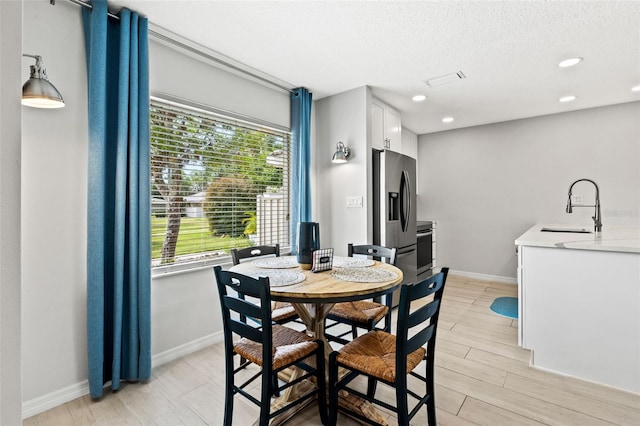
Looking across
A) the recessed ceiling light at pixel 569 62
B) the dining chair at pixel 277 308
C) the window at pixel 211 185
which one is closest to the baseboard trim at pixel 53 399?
the window at pixel 211 185

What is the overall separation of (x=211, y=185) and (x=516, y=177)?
4493mm

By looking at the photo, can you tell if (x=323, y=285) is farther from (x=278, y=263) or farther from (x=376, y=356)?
(x=278, y=263)

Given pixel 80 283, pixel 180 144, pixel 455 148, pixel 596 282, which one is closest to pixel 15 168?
pixel 80 283

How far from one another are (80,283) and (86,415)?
0.79 m

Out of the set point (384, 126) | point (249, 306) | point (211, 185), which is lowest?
point (249, 306)

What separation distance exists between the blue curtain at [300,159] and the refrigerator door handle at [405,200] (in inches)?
45.7

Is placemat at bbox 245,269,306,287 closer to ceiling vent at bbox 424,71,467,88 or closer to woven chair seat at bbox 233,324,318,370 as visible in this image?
woven chair seat at bbox 233,324,318,370

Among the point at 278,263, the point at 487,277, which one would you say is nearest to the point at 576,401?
the point at 278,263

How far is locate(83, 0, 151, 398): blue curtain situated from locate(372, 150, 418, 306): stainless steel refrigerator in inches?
92.3

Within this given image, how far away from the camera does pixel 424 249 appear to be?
4.73m

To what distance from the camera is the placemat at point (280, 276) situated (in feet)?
5.46

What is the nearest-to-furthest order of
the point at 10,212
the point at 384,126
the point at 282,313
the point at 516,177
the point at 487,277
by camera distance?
the point at 10,212, the point at 282,313, the point at 384,126, the point at 516,177, the point at 487,277

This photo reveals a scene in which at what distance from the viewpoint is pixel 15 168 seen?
508mm

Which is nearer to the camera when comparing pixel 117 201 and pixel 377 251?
pixel 117 201
